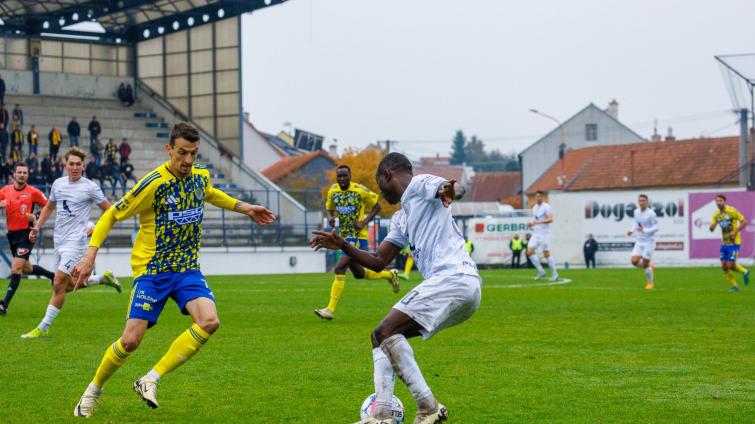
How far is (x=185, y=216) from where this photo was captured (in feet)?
29.1

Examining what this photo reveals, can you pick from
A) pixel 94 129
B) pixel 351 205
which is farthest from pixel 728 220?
pixel 94 129

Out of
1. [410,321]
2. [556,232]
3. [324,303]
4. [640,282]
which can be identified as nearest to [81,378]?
[410,321]

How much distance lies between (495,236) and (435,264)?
4391 cm

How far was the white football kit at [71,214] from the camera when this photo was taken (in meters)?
15.0

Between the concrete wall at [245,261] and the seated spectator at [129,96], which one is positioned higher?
the seated spectator at [129,96]

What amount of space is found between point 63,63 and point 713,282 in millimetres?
33956

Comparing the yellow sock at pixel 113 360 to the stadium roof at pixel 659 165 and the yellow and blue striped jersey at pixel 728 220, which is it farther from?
the stadium roof at pixel 659 165

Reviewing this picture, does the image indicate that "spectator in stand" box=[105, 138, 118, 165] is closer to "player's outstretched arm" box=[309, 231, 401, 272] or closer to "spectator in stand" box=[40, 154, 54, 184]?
"spectator in stand" box=[40, 154, 54, 184]

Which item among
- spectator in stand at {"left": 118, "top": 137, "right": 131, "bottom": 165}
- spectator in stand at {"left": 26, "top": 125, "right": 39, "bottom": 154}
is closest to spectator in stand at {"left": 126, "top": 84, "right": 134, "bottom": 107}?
spectator in stand at {"left": 118, "top": 137, "right": 131, "bottom": 165}

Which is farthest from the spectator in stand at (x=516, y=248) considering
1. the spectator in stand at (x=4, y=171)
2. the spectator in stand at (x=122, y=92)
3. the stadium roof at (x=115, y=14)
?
the spectator in stand at (x=4, y=171)

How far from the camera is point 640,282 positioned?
30562mm

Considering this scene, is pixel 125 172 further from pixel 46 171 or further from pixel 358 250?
pixel 358 250

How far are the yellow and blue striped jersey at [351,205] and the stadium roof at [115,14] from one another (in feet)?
95.1

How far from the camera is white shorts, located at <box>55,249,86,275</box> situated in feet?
49.1
